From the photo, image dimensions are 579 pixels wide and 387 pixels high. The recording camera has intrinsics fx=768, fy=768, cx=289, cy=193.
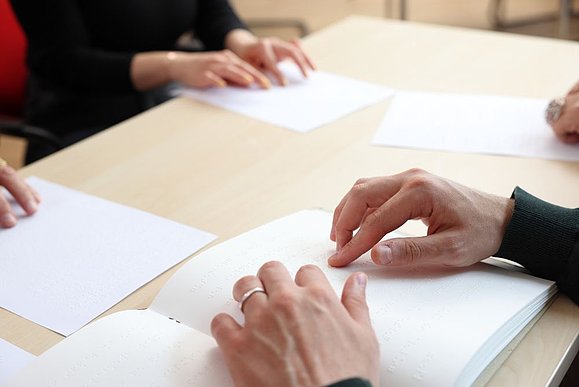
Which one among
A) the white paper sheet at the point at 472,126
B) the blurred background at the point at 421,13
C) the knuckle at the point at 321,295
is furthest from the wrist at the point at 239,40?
the blurred background at the point at 421,13

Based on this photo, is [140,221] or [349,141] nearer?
[140,221]

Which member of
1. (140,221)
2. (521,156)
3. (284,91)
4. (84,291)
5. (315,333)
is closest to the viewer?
(315,333)

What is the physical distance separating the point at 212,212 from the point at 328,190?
178 mm

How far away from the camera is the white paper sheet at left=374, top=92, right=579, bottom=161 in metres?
1.26

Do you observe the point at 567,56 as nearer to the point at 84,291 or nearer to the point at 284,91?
the point at 284,91

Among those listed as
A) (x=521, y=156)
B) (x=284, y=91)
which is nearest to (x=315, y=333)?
(x=521, y=156)

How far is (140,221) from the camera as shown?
111cm

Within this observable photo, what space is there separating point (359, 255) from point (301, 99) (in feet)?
2.16

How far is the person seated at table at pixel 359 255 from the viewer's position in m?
0.70

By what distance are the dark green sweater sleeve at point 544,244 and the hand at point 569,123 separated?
0.36 meters

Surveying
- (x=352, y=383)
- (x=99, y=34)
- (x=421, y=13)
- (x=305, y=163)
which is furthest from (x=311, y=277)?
(x=421, y=13)

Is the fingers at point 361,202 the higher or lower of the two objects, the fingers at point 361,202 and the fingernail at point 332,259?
the higher

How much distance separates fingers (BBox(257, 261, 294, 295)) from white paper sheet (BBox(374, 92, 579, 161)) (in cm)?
54

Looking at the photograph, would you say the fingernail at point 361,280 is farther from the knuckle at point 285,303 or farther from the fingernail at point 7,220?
the fingernail at point 7,220
